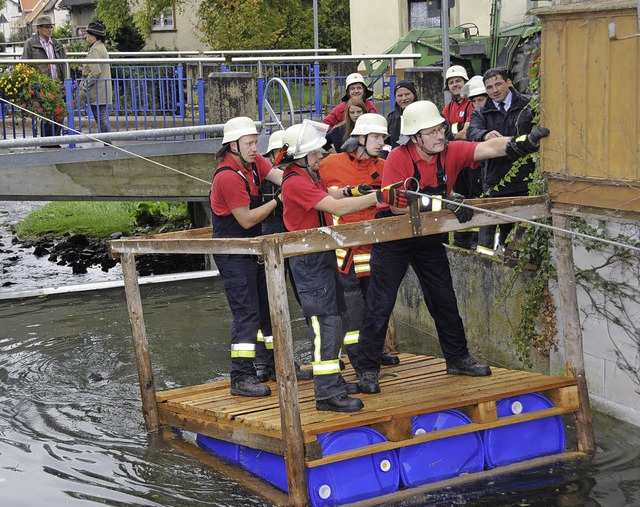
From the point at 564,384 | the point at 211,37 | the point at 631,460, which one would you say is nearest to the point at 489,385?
the point at 564,384

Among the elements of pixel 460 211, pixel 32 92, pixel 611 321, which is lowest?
pixel 611 321

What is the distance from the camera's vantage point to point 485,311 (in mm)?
9727

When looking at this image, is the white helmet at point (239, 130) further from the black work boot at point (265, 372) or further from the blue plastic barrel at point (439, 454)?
the blue plastic barrel at point (439, 454)

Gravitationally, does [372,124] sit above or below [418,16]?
below

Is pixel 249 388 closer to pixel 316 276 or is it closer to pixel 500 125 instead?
pixel 316 276

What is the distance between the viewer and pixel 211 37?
27766mm

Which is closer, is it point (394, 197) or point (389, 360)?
point (394, 197)

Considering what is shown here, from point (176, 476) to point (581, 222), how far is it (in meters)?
3.49

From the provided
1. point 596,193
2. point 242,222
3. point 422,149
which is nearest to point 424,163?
point 422,149

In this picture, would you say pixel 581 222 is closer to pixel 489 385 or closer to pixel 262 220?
pixel 489 385

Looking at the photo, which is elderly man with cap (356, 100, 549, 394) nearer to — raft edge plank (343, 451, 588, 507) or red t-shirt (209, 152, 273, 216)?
raft edge plank (343, 451, 588, 507)

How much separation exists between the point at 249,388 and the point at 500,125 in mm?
3635

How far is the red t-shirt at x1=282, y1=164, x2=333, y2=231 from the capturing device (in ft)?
22.2

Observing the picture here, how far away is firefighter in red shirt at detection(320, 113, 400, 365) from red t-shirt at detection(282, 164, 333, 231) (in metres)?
0.77
